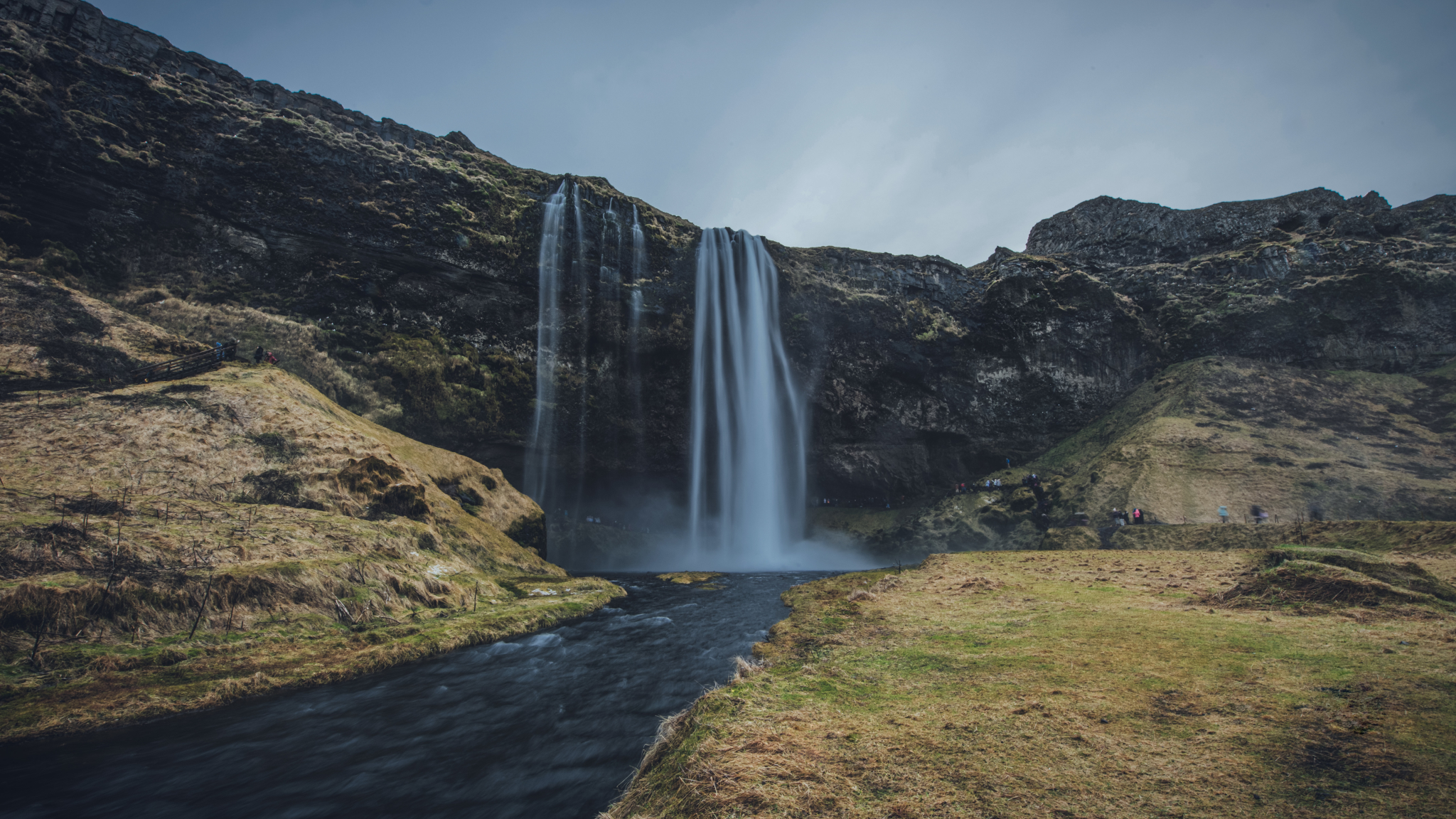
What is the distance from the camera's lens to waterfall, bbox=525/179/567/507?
136 feet

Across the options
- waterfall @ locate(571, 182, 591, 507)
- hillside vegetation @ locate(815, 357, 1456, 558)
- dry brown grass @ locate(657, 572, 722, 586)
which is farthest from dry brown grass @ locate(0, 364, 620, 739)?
hillside vegetation @ locate(815, 357, 1456, 558)

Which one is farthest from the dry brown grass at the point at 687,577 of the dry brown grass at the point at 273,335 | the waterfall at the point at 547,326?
the dry brown grass at the point at 273,335

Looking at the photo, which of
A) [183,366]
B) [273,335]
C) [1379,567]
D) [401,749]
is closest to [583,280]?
[273,335]

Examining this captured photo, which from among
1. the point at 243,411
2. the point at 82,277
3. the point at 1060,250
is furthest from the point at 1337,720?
the point at 1060,250

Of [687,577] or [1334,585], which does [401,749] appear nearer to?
[1334,585]

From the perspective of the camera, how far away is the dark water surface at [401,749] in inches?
289

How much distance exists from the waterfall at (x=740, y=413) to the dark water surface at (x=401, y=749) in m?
36.4

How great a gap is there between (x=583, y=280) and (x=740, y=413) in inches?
745

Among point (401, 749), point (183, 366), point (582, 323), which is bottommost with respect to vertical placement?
point (401, 749)

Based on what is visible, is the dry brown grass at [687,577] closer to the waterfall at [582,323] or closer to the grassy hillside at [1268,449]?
the waterfall at [582,323]

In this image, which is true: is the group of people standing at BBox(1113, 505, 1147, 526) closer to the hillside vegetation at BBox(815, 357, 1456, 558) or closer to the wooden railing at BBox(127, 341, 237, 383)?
the hillside vegetation at BBox(815, 357, 1456, 558)

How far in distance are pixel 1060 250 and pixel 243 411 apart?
81.9 meters

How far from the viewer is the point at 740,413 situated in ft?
166

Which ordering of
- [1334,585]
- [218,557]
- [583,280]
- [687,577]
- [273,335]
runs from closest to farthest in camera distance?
[1334,585] < [218,557] < [273,335] < [687,577] < [583,280]
